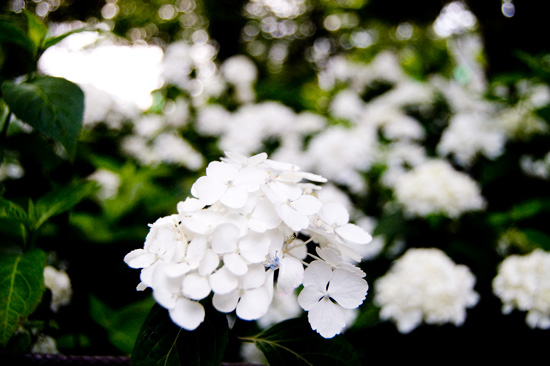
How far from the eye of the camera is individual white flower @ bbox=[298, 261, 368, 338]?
1.83 ft

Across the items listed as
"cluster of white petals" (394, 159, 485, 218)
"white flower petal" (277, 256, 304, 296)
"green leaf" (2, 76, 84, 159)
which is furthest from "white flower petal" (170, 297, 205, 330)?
"cluster of white petals" (394, 159, 485, 218)

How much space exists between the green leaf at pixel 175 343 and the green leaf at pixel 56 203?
364 millimetres

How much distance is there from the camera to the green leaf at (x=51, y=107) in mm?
748

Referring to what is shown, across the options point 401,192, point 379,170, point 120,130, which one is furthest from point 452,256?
point 120,130

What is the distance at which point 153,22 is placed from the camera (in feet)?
20.9

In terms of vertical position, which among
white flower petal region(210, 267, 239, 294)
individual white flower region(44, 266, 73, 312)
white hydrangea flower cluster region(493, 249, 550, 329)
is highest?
white flower petal region(210, 267, 239, 294)

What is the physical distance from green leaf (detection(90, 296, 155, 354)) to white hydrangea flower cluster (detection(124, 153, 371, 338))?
45 centimetres

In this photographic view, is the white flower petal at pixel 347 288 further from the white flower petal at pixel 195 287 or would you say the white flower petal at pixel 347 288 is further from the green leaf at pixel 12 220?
the green leaf at pixel 12 220

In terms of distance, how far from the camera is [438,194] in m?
1.64

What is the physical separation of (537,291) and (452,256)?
0.56m

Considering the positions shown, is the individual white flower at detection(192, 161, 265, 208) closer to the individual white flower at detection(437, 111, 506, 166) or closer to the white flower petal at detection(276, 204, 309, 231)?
the white flower petal at detection(276, 204, 309, 231)

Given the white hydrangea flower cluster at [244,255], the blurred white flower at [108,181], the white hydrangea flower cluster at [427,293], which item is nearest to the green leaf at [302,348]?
the white hydrangea flower cluster at [244,255]

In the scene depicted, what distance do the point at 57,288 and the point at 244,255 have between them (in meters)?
0.73

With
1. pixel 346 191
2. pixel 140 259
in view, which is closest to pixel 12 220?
pixel 140 259
